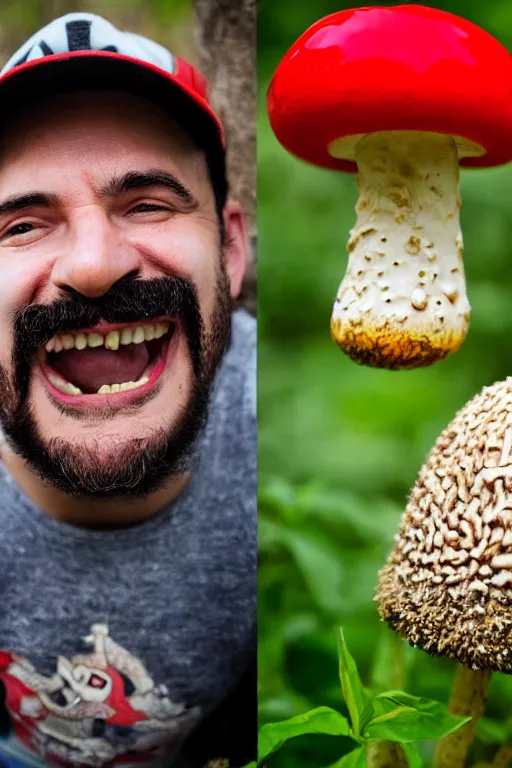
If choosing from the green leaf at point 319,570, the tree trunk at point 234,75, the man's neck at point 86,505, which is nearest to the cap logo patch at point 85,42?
the tree trunk at point 234,75

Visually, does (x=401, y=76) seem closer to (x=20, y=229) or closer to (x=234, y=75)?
(x=234, y=75)

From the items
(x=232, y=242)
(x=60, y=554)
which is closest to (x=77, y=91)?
(x=232, y=242)

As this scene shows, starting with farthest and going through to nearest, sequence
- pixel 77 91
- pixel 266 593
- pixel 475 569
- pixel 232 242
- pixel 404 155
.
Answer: pixel 266 593 < pixel 232 242 < pixel 77 91 < pixel 404 155 < pixel 475 569

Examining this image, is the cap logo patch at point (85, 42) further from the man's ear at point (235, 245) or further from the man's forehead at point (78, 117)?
the man's ear at point (235, 245)

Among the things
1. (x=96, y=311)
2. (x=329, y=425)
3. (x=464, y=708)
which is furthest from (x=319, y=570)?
(x=96, y=311)

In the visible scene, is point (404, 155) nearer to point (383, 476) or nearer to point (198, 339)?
point (198, 339)

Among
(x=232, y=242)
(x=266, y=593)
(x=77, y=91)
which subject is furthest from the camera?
(x=266, y=593)
